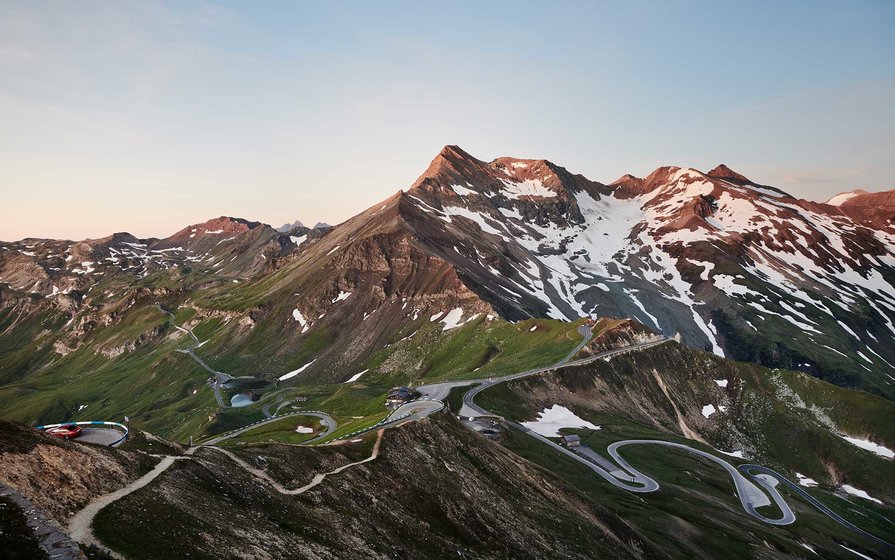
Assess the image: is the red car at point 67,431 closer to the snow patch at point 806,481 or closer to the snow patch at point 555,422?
the snow patch at point 555,422

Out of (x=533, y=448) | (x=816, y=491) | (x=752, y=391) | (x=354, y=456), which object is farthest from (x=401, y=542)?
(x=752, y=391)

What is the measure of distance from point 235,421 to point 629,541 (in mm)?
107675

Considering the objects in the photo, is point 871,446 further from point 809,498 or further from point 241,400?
point 241,400

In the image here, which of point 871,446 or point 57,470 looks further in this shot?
point 871,446

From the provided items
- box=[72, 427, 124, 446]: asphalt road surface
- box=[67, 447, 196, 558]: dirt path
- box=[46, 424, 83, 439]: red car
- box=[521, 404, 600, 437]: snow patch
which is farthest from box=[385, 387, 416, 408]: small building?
box=[67, 447, 196, 558]: dirt path

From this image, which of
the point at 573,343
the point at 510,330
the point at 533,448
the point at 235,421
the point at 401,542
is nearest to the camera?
the point at 401,542

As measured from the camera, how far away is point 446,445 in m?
67.4

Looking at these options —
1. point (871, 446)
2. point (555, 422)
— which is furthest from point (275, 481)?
point (871, 446)

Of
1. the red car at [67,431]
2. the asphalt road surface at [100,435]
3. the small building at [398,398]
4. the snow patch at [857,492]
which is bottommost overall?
the snow patch at [857,492]

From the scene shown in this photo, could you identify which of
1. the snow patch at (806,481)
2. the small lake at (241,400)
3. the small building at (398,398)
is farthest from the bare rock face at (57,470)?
the snow patch at (806,481)

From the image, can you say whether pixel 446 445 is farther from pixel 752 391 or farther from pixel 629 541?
pixel 752 391

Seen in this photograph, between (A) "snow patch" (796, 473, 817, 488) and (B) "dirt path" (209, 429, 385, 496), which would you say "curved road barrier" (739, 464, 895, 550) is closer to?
(A) "snow patch" (796, 473, 817, 488)

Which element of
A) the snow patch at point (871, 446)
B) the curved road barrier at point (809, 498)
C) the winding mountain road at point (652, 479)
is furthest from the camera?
the snow patch at point (871, 446)

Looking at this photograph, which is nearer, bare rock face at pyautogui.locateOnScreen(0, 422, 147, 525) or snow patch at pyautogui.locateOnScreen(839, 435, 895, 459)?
bare rock face at pyautogui.locateOnScreen(0, 422, 147, 525)
